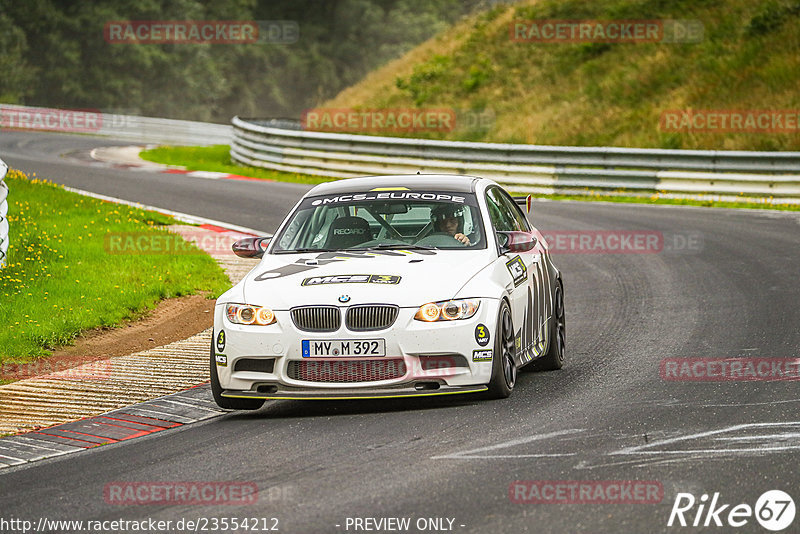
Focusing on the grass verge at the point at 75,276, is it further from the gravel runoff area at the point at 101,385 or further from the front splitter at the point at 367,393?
the front splitter at the point at 367,393

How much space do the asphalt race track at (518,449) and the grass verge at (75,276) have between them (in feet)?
11.1

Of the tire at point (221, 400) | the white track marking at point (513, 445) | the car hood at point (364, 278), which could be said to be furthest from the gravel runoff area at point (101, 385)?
the white track marking at point (513, 445)

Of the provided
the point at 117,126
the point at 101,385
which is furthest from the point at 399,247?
the point at 117,126

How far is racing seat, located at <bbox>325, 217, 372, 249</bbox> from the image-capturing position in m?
8.94

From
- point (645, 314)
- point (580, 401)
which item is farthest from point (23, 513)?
point (645, 314)

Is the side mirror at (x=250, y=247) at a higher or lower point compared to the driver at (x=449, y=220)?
lower

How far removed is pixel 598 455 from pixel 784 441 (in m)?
1.10

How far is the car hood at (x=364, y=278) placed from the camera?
25.6 feet

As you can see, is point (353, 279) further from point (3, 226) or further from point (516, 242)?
point (3, 226)

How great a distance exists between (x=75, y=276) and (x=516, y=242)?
6444 millimetres

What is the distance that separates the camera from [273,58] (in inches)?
3516

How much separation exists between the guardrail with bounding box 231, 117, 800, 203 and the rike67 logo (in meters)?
18.0

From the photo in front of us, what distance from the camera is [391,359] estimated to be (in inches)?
303

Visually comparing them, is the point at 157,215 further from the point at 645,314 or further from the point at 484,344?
the point at 484,344
